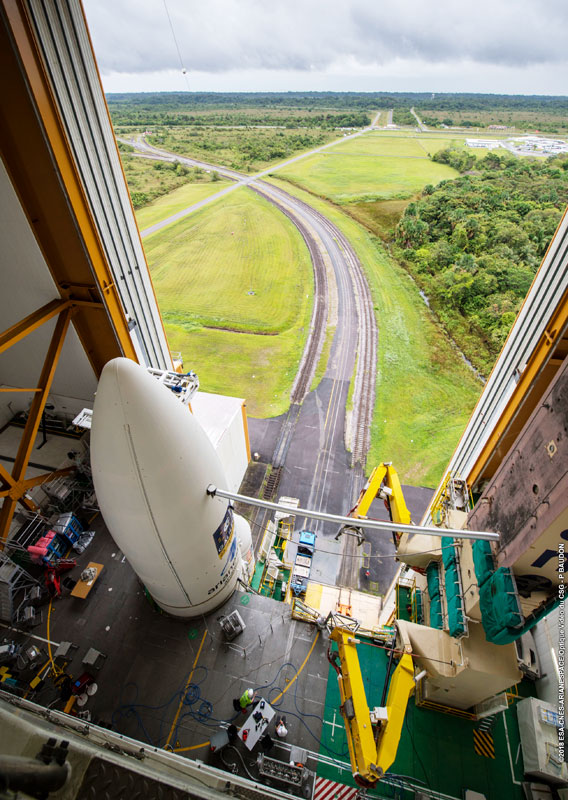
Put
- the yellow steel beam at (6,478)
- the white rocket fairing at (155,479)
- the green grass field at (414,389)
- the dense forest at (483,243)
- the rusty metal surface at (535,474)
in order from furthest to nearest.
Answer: the dense forest at (483,243) → the green grass field at (414,389) → the yellow steel beam at (6,478) → the white rocket fairing at (155,479) → the rusty metal surface at (535,474)

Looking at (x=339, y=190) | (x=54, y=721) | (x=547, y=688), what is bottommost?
(x=54, y=721)

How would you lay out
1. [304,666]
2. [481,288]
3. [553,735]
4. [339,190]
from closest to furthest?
[553,735] < [304,666] < [481,288] < [339,190]

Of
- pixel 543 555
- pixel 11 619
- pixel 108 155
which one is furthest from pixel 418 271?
pixel 11 619

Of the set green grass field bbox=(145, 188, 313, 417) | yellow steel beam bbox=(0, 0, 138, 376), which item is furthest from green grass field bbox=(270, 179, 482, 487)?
yellow steel beam bbox=(0, 0, 138, 376)

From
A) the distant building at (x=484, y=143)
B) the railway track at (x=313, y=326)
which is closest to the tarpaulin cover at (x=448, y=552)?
the railway track at (x=313, y=326)

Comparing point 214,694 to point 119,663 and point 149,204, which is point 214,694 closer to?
point 119,663

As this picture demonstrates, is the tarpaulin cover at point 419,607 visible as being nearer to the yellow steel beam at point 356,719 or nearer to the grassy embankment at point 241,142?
the yellow steel beam at point 356,719
